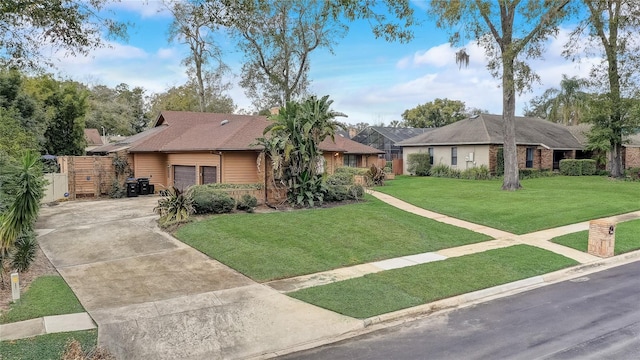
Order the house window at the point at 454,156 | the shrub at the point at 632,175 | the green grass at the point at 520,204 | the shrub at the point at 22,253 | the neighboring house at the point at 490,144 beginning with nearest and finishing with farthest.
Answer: the shrub at the point at 22,253, the green grass at the point at 520,204, the shrub at the point at 632,175, the neighboring house at the point at 490,144, the house window at the point at 454,156

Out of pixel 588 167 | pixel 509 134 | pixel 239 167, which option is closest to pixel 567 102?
pixel 588 167

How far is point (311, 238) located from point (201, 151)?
11.2 meters

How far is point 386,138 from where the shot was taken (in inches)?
1859

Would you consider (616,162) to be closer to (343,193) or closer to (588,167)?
(588,167)

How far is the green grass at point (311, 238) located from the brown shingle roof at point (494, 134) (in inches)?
819

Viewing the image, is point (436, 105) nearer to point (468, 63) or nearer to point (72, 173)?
point (468, 63)

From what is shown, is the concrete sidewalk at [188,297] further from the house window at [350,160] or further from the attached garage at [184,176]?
the house window at [350,160]

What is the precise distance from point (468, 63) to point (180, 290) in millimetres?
26487

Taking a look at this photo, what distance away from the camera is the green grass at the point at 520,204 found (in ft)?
56.1

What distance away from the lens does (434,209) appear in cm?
1945

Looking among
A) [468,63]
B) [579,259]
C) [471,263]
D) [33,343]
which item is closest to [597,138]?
[468,63]

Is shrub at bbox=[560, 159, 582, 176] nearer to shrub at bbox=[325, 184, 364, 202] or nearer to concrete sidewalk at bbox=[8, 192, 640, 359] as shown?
shrub at bbox=[325, 184, 364, 202]

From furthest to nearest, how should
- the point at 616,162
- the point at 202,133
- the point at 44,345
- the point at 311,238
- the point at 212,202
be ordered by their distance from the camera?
1. the point at 616,162
2. the point at 202,133
3. the point at 212,202
4. the point at 311,238
5. the point at 44,345

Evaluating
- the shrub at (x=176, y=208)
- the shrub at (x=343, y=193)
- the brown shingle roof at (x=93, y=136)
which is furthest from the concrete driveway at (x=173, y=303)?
the brown shingle roof at (x=93, y=136)
